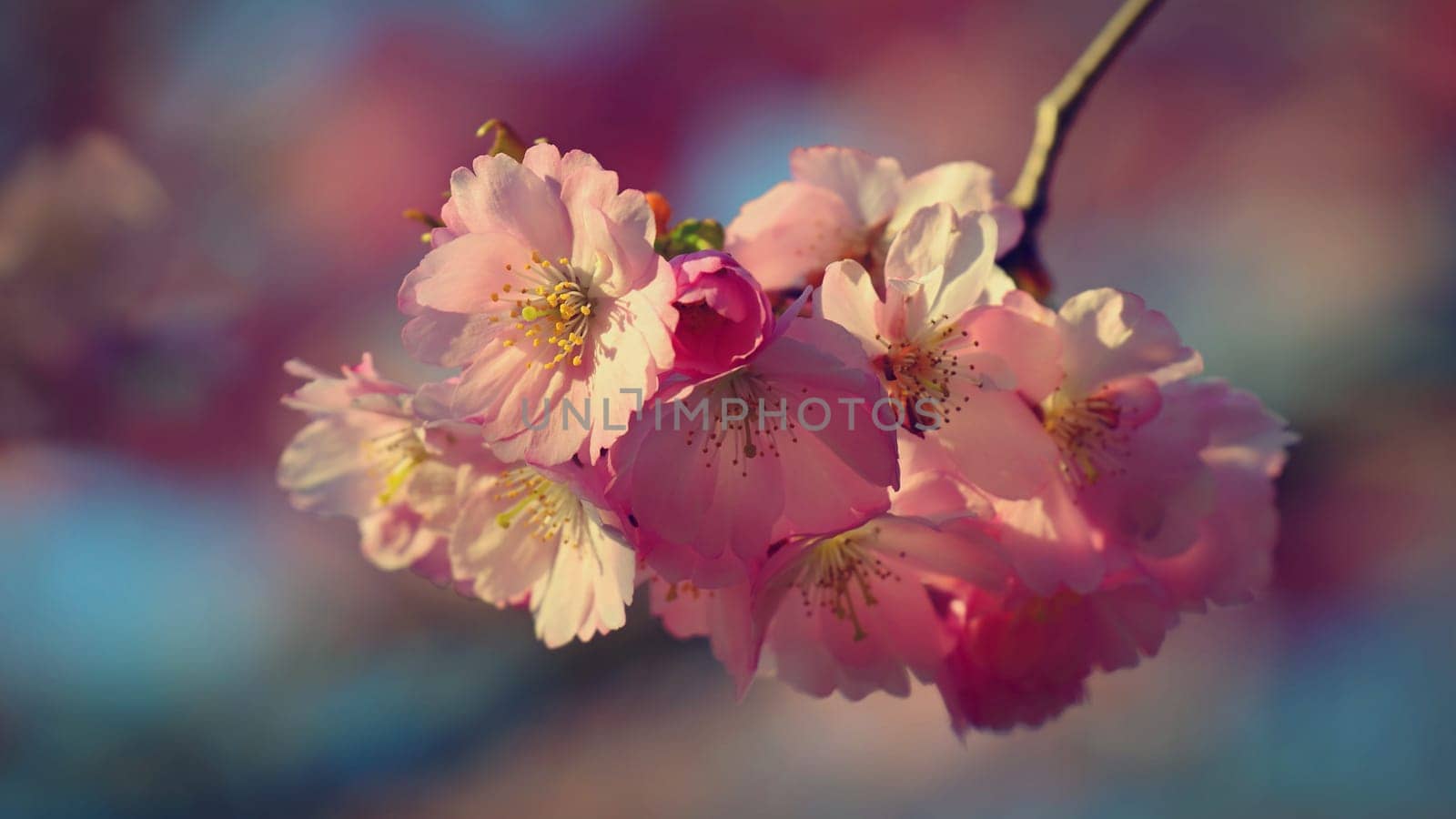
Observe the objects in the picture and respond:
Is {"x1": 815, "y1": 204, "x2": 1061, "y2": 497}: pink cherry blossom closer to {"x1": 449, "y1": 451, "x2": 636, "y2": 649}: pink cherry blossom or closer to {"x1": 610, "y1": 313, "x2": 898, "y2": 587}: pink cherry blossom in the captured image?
{"x1": 610, "y1": 313, "x2": 898, "y2": 587}: pink cherry blossom

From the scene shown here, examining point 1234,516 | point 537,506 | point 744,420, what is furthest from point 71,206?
point 1234,516


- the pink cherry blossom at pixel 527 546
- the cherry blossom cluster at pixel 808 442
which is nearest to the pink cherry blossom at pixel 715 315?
the cherry blossom cluster at pixel 808 442

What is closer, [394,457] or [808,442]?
[808,442]

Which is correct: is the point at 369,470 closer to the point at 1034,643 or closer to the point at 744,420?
the point at 744,420

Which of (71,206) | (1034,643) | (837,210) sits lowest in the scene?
(1034,643)

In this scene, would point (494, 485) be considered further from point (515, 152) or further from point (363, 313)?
point (363, 313)

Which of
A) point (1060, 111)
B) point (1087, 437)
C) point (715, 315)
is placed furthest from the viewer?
point (1060, 111)

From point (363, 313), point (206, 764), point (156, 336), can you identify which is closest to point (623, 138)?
point (363, 313)
